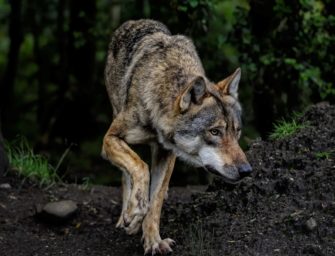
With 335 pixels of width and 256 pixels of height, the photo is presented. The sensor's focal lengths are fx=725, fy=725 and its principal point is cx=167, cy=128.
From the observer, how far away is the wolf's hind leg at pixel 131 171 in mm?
5945

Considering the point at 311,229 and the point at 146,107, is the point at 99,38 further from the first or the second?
the point at 311,229

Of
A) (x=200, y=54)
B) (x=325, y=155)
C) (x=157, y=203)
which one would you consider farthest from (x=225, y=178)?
(x=200, y=54)

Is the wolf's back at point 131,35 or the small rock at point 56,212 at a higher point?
the wolf's back at point 131,35

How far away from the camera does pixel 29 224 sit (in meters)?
7.66

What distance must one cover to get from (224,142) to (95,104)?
949cm

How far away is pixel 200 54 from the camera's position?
11.0m

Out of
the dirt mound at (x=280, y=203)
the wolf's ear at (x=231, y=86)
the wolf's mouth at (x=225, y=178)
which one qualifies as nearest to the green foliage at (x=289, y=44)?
the dirt mound at (x=280, y=203)

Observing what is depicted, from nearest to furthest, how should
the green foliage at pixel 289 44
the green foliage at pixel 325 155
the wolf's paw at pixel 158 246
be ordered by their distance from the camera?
1. the wolf's paw at pixel 158 246
2. the green foliage at pixel 325 155
3. the green foliage at pixel 289 44

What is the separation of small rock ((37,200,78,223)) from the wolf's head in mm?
2008

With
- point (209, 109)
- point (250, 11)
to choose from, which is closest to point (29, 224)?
point (209, 109)

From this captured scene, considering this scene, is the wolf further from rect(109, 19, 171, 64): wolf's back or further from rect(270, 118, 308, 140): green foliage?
rect(270, 118, 308, 140): green foliage

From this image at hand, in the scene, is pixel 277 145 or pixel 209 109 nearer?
pixel 209 109

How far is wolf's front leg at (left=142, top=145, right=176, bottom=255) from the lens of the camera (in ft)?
20.6

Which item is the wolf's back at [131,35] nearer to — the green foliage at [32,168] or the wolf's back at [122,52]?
the wolf's back at [122,52]
